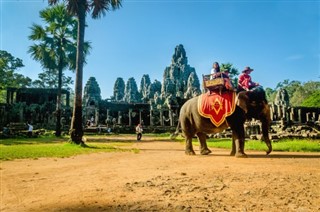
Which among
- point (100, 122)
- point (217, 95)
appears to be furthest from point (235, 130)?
point (100, 122)

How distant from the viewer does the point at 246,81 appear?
920cm

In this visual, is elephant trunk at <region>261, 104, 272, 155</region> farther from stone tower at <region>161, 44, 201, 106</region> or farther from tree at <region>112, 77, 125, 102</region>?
tree at <region>112, 77, 125, 102</region>

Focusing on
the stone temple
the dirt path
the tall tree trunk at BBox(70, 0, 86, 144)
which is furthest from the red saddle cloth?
the stone temple

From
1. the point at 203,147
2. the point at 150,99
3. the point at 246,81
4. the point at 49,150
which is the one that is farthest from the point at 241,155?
the point at 150,99

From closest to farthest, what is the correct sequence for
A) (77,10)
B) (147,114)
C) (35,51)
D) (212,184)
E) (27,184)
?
1. (212,184)
2. (27,184)
3. (77,10)
4. (35,51)
5. (147,114)

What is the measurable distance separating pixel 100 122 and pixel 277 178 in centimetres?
3880

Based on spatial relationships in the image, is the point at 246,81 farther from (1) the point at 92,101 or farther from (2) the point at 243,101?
(1) the point at 92,101

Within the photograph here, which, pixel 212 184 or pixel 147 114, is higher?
pixel 147 114

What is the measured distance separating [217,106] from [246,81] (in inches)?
48.4

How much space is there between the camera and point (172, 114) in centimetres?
4050

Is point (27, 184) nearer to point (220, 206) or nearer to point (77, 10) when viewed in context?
point (220, 206)

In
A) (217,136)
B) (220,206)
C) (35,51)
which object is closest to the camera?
(220,206)

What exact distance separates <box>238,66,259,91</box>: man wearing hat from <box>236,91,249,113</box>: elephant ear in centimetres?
47

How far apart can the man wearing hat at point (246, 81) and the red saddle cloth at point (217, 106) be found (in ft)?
1.50
